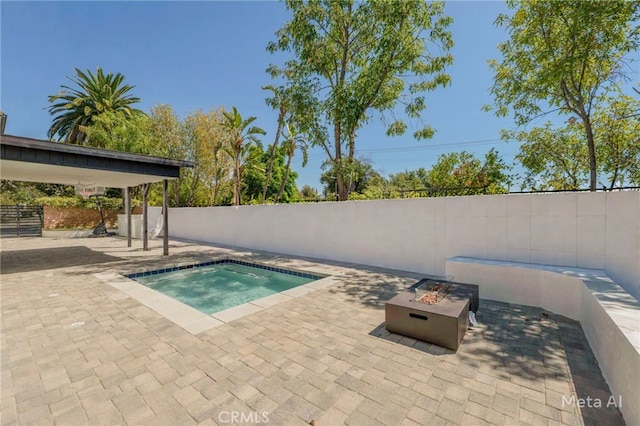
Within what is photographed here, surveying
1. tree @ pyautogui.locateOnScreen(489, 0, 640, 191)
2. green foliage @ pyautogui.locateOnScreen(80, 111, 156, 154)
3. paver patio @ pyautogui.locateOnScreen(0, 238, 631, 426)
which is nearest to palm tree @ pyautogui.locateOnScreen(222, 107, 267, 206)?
green foliage @ pyautogui.locateOnScreen(80, 111, 156, 154)

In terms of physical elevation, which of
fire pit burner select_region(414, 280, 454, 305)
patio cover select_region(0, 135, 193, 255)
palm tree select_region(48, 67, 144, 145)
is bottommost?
fire pit burner select_region(414, 280, 454, 305)

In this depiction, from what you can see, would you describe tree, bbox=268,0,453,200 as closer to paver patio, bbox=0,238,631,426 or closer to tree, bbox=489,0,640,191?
tree, bbox=489,0,640,191

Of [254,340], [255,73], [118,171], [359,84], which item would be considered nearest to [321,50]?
[359,84]

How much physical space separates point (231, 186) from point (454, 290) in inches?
768

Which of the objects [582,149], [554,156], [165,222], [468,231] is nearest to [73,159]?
[165,222]

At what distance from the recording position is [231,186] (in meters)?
21.1

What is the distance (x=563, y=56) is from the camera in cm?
657

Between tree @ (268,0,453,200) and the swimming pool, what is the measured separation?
403 cm

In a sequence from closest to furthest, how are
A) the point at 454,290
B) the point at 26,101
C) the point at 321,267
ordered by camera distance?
the point at 454,290, the point at 321,267, the point at 26,101

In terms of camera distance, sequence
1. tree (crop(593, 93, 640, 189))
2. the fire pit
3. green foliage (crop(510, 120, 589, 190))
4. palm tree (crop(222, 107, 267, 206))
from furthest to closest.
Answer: palm tree (crop(222, 107, 267, 206))
green foliage (crop(510, 120, 589, 190))
tree (crop(593, 93, 640, 189))
the fire pit

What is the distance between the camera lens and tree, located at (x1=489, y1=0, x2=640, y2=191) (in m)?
5.96

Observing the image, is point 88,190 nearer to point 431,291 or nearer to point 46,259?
point 46,259

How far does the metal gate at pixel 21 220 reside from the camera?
1766 cm

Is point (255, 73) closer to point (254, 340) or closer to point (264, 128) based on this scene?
point (264, 128)
